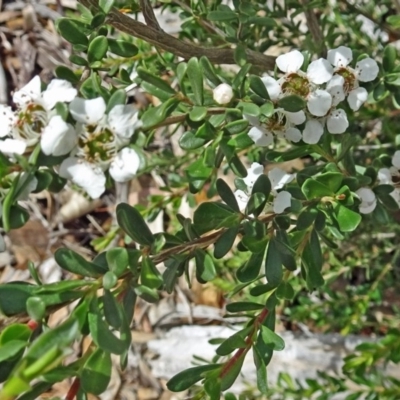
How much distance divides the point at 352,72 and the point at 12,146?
2.28 ft

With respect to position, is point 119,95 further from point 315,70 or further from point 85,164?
point 315,70

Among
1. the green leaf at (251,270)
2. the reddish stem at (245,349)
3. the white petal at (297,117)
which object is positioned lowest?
the reddish stem at (245,349)

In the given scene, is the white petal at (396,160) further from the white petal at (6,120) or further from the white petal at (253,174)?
the white petal at (6,120)

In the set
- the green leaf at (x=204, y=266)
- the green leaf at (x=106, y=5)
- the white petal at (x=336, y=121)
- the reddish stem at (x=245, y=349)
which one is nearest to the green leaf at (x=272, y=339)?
the reddish stem at (x=245, y=349)

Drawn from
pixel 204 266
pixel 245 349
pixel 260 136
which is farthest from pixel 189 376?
pixel 260 136

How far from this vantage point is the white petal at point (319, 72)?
1.08 metres

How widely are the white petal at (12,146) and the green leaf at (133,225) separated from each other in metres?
0.19

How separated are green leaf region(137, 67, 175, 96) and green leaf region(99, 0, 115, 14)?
116mm

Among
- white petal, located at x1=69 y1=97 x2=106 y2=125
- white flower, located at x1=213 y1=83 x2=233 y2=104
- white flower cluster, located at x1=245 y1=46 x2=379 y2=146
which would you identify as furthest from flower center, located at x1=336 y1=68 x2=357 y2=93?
white petal, located at x1=69 y1=97 x2=106 y2=125

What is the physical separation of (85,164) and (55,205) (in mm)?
1956

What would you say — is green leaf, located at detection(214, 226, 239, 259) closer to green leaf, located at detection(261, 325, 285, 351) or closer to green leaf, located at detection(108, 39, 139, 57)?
green leaf, located at detection(261, 325, 285, 351)

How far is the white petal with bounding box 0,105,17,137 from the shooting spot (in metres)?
0.87

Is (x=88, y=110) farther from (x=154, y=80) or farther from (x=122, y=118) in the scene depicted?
(x=154, y=80)

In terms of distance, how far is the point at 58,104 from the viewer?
800 millimetres
